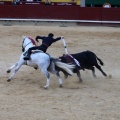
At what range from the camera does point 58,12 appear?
22.7 metres

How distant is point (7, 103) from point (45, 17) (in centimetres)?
1567

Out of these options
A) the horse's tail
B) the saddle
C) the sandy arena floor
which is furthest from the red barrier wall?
the horse's tail

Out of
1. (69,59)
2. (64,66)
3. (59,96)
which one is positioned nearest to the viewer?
(59,96)

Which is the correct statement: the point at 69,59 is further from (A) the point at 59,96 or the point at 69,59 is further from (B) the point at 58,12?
(B) the point at 58,12

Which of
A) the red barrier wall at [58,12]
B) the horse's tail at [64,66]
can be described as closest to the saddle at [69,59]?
the horse's tail at [64,66]

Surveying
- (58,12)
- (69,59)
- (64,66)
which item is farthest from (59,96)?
(58,12)

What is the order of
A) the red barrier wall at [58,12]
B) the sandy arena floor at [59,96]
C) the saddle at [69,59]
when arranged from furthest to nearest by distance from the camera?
the red barrier wall at [58,12] < the saddle at [69,59] < the sandy arena floor at [59,96]

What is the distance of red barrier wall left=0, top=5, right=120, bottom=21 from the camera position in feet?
73.9

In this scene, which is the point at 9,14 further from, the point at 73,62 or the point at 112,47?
the point at 73,62

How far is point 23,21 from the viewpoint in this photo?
22578mm

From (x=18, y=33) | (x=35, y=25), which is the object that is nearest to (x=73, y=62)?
(x=18, y=33)

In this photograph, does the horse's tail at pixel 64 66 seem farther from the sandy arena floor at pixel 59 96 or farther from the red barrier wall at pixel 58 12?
the red barrier wall at pixel 58 12

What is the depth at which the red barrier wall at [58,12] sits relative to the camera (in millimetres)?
22516

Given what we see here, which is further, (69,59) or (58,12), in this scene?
(58,12)
